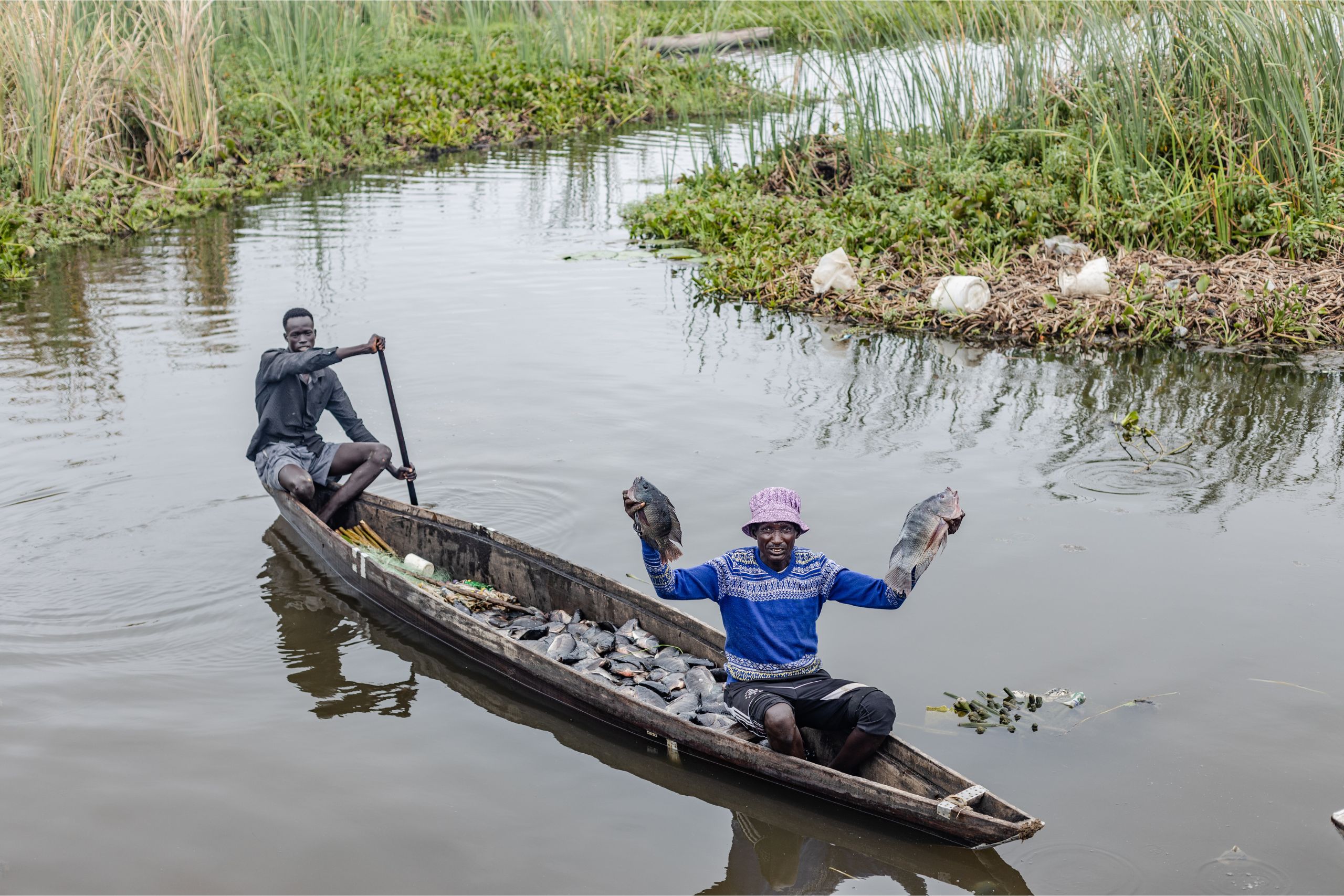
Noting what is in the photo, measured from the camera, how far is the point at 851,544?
631 cm

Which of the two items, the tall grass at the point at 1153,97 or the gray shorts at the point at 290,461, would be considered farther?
the tall grass at the point at 1153,97

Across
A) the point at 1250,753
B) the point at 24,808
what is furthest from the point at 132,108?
the point at 1250,753

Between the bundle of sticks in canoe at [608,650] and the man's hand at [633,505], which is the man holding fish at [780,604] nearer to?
the man's hand at [633,505]

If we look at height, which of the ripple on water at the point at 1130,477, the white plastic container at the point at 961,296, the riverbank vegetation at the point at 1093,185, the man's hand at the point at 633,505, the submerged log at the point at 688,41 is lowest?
the ripple on water at the point at 1130,477

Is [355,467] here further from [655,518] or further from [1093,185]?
[1093,185]

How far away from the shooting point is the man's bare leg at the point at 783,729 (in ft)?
13.8

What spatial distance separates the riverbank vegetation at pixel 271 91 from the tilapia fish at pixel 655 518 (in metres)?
9.64

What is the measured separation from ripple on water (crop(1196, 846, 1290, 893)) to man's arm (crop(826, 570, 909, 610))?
1.30 metres

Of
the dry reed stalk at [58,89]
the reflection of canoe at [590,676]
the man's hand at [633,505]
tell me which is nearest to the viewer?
the reflection of canoe at [590,676]

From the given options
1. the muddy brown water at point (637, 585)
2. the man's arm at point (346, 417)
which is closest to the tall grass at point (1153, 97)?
the muddy brown water at point (637, 585)

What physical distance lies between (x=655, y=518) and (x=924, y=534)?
906mm

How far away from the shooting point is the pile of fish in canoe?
4750 millimetres

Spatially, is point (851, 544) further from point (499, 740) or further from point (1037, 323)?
point (1037, 323)

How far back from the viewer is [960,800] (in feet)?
12.9
